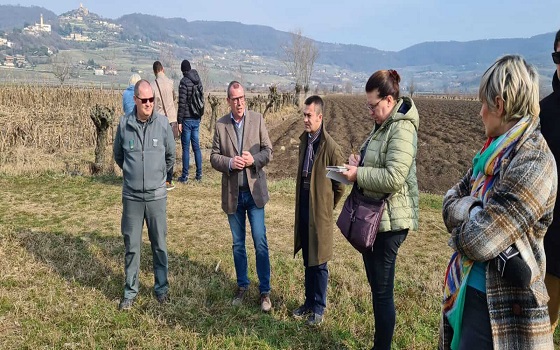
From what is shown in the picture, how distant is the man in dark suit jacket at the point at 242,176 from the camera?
413cm

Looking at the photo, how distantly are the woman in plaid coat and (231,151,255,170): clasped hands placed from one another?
7.73 feet

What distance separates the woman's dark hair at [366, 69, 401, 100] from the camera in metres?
2.89

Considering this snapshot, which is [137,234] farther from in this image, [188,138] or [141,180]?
[188,138]

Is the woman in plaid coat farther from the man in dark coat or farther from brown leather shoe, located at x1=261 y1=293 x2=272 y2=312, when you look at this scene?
brown leather shoe, located at x1=261 y1=293 x2=272 y2=312

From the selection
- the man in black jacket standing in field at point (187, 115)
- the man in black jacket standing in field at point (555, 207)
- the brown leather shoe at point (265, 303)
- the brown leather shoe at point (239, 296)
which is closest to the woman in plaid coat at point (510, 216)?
the man in black jacket standing in field at point (555, 207)

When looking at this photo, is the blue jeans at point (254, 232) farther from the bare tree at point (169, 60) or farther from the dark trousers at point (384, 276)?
the bare tree at point (169, 60)

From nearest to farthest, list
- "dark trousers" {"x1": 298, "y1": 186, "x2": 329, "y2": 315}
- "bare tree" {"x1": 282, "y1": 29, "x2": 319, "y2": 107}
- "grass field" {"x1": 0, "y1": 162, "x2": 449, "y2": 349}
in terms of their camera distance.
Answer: "grass field" {"x1": 0, "y1": 162, "x2": 449, "y2": 349} < "dark trousers" {"x1": 298, "y1": 186, "x2": 329, "y2": 315} < "bare tree" {"x1": 282, "y1": 29, "x2": 319, "y2": 107}

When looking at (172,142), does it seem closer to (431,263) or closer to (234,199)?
(234,199)

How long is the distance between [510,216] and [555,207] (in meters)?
1.01

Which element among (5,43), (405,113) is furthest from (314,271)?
(5,43)

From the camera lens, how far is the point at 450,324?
224 centimetres

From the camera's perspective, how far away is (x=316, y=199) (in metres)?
3.74

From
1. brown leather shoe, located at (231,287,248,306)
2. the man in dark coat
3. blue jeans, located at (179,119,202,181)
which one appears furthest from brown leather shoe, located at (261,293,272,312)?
blue jeans, located at (179,119,202,181)

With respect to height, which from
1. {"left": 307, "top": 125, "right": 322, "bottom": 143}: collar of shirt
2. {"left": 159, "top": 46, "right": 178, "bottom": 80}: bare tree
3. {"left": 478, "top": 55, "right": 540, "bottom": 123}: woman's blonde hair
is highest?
{"left": 159, "top": 46, "right": 178, "bottom": 80}: bare tree
